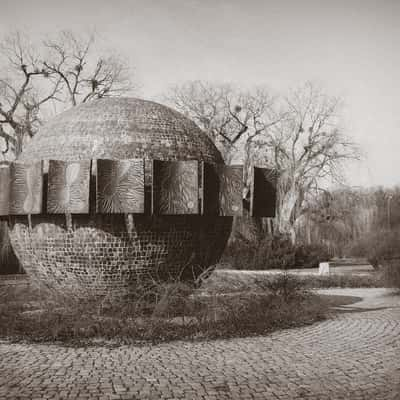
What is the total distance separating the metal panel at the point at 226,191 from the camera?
29.0ft

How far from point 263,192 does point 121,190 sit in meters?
2.95

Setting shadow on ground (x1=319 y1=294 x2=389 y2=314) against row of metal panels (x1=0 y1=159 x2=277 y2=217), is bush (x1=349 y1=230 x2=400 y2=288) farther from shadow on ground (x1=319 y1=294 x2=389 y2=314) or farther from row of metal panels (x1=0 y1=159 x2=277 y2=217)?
row of metal panels (x1=0 y1=159 x2=277 y2=217)

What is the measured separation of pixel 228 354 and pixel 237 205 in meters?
2.95

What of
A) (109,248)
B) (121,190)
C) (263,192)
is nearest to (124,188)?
(121,190)

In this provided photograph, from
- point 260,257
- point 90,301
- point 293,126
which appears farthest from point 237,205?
point 293,126

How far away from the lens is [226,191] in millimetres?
8906

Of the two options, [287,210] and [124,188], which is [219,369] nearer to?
[124,188]

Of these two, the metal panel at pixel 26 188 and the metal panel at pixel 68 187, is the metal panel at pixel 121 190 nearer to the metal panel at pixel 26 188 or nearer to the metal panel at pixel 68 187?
the metal panel at pixel 68 187

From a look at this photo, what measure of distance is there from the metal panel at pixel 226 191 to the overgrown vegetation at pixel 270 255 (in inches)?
600

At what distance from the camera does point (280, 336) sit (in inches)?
319

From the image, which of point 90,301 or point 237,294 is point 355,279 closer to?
point 237,294

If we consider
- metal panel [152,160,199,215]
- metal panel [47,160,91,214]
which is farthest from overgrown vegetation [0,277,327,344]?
metal panel [47,160,91,214]

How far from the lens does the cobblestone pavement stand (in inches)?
204

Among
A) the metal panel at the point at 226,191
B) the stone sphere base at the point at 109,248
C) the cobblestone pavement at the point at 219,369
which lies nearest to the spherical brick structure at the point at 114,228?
the stone sphere base at the point at 109,248
